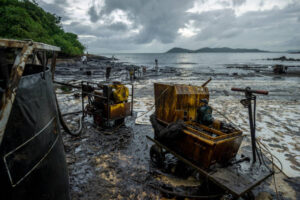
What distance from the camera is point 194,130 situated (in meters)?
4.85

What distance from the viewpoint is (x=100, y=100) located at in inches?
359

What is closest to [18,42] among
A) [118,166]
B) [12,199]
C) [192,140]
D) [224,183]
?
[12,199]

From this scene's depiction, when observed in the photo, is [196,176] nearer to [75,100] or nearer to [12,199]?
[12,199]

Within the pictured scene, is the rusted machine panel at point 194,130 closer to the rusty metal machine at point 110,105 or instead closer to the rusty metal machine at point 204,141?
the rusty metal machine at point 204,141

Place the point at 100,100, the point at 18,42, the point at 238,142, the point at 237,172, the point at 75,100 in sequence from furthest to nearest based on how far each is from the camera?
the point at 75,100 < the point at 100,100 < the point at 238,142 < the point at 237,172 < the point at 18,42

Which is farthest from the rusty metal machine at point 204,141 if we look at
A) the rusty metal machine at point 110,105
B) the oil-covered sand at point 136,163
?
the rusty metal machine at point 110,105

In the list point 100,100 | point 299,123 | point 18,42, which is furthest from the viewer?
point 299,123

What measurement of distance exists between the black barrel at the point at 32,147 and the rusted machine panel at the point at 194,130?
3.24 m

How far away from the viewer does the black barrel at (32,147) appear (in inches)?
75.6

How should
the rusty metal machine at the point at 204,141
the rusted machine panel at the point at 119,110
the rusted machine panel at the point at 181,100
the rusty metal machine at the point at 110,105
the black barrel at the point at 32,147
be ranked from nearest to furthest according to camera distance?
the black barrel at the point at 32,147
the rusty metal machine at the point at 204,141
the rusted machine panel at the point at 181,100
the rusty metal machine at the point at 110,105
the rusted machine panel at the point at 119,110

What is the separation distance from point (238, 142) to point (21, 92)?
204 inches

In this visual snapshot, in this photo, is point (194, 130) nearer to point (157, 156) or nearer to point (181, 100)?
point (181, 100)

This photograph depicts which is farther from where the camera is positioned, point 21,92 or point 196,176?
point 196,176

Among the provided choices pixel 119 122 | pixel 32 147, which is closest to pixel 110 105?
pixel 119 122
